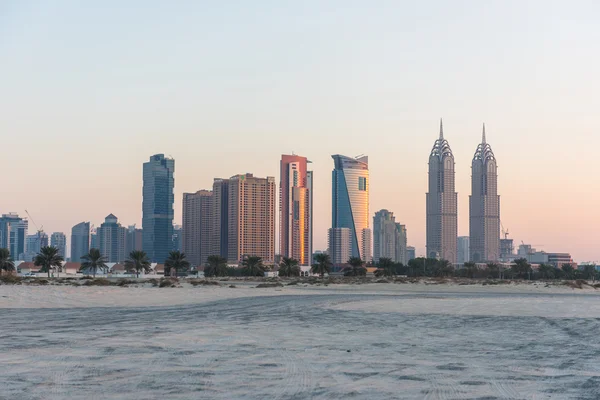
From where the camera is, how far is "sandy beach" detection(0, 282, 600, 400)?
45.2 ft

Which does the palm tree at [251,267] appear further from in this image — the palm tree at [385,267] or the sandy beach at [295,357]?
the sandy beach at [295,357]

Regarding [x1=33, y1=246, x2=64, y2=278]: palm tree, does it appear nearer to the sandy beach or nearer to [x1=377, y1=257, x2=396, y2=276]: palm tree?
[x1=377, y1=257, x2=396, y2=276]: palm tree

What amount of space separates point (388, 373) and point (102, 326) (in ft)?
45.8

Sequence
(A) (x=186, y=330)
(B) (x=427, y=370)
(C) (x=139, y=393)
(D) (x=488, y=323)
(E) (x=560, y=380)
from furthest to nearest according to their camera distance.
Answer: (D) (x=488, y=323), (A) (x=186, y=330), (B) (x=427, y=370), (E) (x=560, y=380), (C) (x=139, y=393)

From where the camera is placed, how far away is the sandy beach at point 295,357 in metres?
13.8

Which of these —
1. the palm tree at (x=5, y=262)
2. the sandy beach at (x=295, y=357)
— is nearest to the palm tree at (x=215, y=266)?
the palm tree at (x=5, y=262)

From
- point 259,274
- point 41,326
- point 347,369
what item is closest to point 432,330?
point 347,369

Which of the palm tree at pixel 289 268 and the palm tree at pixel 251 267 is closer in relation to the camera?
the palm tree at pixel 289 268

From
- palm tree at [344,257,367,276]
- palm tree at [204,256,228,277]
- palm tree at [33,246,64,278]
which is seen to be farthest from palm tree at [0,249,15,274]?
palm tree at [344,257,367,276]

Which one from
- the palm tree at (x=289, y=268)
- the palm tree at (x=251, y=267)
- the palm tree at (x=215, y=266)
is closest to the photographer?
the palm tree at (x=289, y=268)

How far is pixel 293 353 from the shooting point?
1923 centimetres

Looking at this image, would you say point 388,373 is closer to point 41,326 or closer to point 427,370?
point 427,370

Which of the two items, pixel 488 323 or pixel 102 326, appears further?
pixel 488 323

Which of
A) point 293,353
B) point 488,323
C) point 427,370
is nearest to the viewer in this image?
point 427,370
